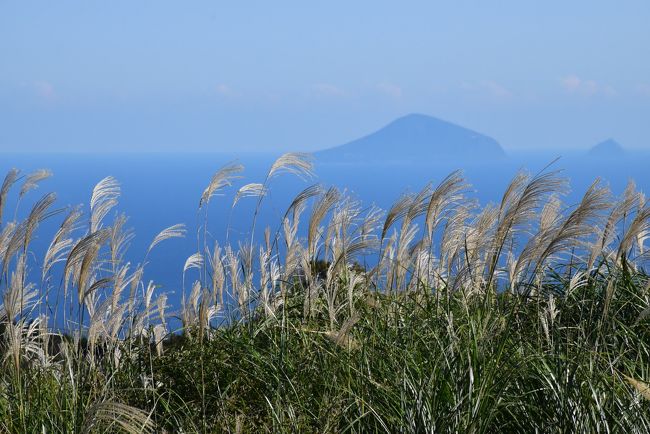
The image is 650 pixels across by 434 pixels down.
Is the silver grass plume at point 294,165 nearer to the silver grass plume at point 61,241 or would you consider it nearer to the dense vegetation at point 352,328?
the dense vegetation at point 352,328

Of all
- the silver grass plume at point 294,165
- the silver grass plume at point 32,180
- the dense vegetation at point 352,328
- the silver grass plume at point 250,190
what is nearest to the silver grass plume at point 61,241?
the dense vegetation at point 352,328

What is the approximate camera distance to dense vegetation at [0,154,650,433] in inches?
154

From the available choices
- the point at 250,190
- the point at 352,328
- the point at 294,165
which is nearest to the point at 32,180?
the point at 250,190

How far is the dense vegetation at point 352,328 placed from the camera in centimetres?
390

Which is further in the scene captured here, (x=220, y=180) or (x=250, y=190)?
(x=250, y=190)

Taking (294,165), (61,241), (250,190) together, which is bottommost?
(61,241)

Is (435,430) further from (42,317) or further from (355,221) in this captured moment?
(42,317)

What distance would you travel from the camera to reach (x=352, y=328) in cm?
481

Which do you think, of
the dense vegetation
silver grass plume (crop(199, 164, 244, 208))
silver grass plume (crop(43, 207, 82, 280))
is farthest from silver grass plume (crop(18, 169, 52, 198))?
silver grass plume (crop(199, 164, 244, 208))

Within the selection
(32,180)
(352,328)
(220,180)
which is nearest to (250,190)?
(220,180)

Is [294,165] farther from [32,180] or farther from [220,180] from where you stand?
[32,180]

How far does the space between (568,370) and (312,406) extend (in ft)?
4.38

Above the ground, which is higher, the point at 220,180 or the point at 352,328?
the point at 220,180

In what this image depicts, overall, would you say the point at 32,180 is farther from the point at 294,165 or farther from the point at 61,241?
the point at 294,165
